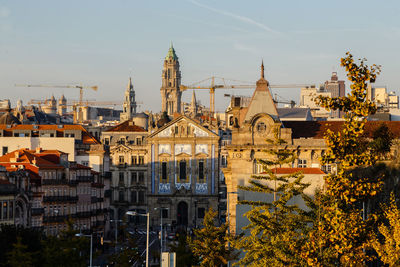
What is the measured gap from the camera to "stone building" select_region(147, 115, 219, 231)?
164 metres

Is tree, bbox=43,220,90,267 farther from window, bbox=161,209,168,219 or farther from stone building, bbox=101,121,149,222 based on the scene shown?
stone building, bbox=101,121,149,222

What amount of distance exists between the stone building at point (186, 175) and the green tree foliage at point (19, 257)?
281ft

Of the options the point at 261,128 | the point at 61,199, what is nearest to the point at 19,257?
the point at 261,128

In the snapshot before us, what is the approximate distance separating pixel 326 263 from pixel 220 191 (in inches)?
4815

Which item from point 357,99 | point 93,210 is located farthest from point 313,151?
point 357,99

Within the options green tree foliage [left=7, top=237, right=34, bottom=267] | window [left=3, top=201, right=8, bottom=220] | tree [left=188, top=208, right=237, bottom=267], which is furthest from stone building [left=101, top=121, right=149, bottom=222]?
tree [left=188, top=208, right=237, bottom=267]

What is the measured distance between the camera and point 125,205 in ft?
559

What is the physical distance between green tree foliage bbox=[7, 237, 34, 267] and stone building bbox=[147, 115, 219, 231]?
281 ft

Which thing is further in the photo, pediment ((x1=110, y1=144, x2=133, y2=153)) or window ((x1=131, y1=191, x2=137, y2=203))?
pediment ((x1=110, y1=144, x2=133, y2=153))

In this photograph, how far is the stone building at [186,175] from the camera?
538 ft

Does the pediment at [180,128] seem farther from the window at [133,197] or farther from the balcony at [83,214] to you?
the balcony at [83,214]

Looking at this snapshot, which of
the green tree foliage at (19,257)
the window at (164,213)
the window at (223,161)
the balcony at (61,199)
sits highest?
the window at (223,161)

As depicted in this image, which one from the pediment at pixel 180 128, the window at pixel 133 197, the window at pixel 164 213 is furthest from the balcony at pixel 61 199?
the window at pixel 133 197

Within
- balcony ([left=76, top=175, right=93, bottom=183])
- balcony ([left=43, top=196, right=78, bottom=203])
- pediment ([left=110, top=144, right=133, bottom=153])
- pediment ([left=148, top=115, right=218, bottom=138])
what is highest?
pediment ([left=148, top=115, right=218, bottom=138])
